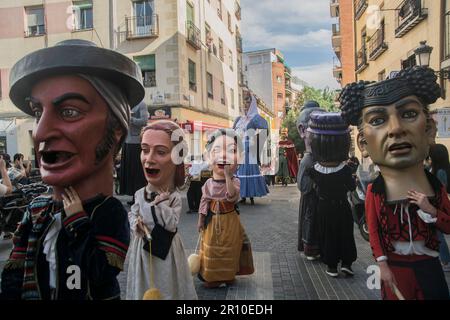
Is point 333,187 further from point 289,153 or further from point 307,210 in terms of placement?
point 289,153

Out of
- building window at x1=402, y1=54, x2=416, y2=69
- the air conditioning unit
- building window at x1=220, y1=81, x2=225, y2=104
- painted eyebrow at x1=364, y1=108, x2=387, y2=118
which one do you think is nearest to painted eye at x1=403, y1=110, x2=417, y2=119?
painted eyebrow at x1=364, y1=108, x2=387, y2=118

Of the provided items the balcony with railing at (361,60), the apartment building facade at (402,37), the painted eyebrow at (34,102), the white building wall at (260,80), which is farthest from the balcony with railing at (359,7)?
the painted eyebrow at (34,102)

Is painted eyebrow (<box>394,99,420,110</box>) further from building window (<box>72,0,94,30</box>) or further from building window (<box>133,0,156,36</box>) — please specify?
building window (<box>72,0,94,30</box>)

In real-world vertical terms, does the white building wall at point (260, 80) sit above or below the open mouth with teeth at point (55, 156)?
above

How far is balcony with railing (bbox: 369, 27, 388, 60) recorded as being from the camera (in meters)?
10.7

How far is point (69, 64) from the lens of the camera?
187 cm

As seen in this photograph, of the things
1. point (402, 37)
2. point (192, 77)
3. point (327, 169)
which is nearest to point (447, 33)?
point (402, 37)

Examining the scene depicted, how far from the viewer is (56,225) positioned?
195 centimetres

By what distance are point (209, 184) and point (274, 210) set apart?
4.21 m

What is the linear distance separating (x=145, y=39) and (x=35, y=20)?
145 inches

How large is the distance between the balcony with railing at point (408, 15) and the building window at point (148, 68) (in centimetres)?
821

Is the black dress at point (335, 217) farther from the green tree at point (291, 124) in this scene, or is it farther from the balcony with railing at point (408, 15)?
the green tree at point (291, 124)

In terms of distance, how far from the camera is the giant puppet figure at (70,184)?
1.88 m
